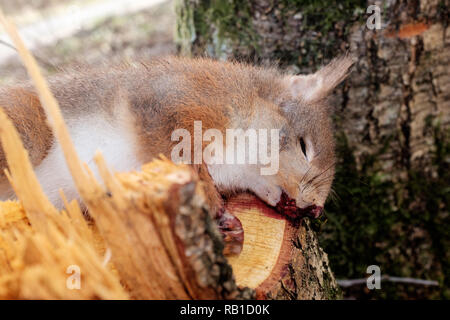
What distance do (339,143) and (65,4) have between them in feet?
21.8

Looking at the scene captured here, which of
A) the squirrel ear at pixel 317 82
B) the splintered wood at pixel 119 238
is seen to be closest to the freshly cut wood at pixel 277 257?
the splintered wood at pixel 119 238

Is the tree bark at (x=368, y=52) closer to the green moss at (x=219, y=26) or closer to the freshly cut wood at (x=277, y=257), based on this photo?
the green moss at (x=219, y=26)

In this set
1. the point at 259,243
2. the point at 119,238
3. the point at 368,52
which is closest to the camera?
the point at 119,238

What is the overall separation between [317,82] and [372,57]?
57 cm

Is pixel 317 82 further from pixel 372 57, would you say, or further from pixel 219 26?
pixel 219 26

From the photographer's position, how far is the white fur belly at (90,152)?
2371 mm

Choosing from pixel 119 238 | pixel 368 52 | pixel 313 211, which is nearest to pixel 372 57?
pixel 368 52

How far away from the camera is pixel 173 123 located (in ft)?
7.75

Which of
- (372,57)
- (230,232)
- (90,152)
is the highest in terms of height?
(372,57)

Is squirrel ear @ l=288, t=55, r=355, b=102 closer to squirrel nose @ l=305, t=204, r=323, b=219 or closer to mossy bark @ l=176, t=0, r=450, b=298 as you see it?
mossy bark @ l=176, t=0, r=450, b=298

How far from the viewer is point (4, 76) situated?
581 cm

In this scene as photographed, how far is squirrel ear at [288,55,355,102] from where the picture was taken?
9.25ft

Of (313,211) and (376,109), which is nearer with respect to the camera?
(313,211)

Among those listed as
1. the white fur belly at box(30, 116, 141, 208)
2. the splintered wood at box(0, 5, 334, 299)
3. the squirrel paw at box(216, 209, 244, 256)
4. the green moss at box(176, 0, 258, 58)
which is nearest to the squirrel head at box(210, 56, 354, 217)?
the squirrel paw at box(216, 209, 244, 256)
